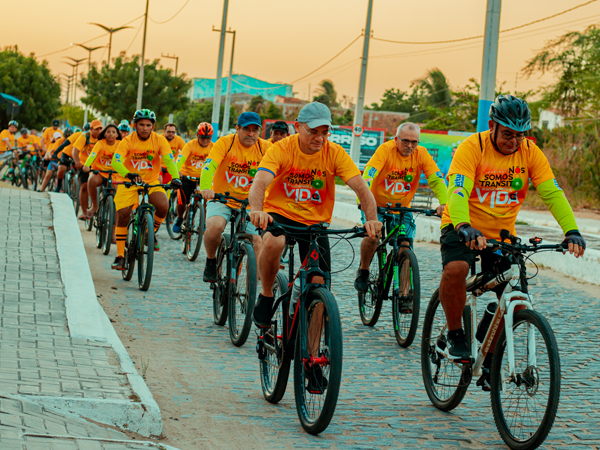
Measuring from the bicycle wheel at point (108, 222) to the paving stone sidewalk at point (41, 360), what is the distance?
254 centimetres

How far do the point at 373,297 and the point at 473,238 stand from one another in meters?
3.47

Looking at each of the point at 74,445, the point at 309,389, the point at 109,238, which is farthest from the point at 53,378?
the point at 109,238

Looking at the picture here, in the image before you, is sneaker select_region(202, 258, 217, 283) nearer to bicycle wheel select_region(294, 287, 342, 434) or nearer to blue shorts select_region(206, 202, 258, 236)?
blue shorts select_region(206, 202, 258, 236)

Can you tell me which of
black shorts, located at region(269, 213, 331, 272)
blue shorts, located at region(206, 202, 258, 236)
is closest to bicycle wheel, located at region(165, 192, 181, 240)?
blue shorts, located at region(206, 202, 258, 236)

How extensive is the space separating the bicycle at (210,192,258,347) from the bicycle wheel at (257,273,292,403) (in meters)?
1.16

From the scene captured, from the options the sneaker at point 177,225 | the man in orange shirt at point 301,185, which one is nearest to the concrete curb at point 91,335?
the man in orange shirt at point 301,185

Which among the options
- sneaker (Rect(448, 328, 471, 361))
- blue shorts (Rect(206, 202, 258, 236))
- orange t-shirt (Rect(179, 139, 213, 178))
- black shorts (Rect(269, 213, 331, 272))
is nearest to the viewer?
sneaker (Rect(448, 328, 471, 361))

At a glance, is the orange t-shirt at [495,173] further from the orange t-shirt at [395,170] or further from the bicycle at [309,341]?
the orange t-shirt at [395,170]

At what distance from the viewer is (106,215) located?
469 inches

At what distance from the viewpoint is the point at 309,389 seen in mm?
4629

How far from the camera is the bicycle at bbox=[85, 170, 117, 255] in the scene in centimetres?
1162

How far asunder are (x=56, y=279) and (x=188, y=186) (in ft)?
18.2

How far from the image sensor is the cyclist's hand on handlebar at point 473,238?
4430 millimetres

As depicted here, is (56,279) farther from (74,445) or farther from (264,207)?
(74,445)
